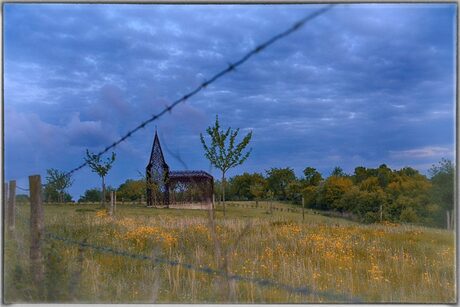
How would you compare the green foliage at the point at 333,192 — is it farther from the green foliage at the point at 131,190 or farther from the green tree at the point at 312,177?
the green foliage at the point at 131,190

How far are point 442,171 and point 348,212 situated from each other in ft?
9.44

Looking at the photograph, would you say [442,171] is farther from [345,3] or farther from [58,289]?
[58,289]

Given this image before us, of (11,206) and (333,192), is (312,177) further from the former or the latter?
(11,206)

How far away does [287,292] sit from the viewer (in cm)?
476

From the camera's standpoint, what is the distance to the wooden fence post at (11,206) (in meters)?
4.83

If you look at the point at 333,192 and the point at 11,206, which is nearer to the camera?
the point at 11,206

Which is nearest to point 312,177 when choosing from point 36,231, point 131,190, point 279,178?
point 279,178

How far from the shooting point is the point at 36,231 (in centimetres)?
456

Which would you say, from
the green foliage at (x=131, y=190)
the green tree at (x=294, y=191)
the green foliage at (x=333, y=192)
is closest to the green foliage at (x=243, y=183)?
the green tree at (x=294, y=191)

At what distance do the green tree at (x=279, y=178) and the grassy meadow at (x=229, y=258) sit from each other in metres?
0.72

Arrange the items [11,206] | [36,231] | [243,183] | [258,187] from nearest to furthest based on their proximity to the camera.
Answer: [36,231], [11,206], [243,183], [258,187]

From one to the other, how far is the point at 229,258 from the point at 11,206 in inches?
88.8

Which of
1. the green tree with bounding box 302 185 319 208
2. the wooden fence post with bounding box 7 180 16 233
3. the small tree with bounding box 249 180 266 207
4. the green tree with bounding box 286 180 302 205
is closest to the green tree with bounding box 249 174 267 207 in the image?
the small tree with bounding box 249 180 266 207

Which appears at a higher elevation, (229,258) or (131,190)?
(131,190)
